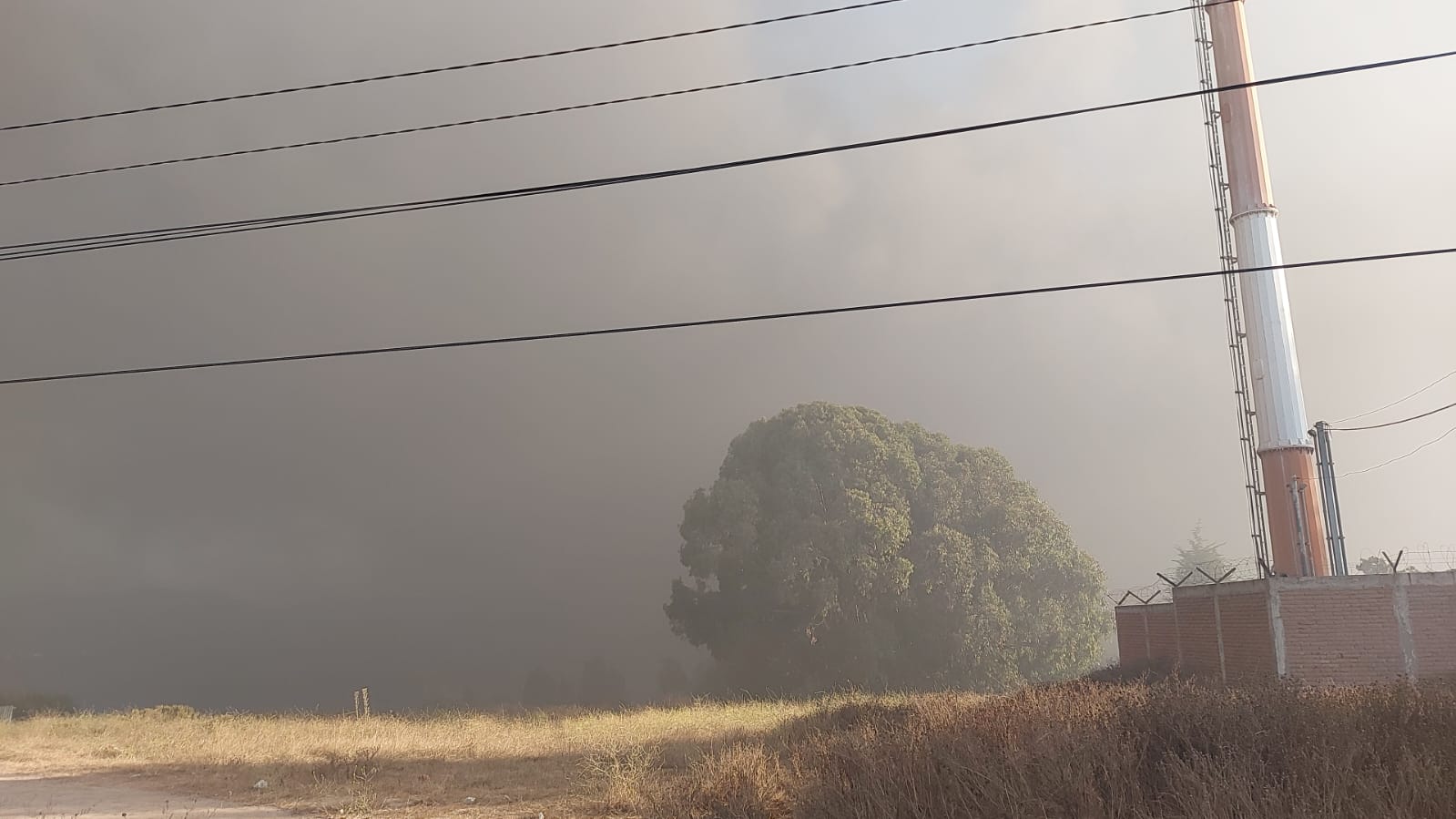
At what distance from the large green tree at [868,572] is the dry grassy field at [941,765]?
55.2 feet

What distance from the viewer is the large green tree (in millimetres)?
36469

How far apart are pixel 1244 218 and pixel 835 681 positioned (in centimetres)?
2282

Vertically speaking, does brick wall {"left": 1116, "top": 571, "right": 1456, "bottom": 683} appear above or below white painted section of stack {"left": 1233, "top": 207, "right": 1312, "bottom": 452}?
below

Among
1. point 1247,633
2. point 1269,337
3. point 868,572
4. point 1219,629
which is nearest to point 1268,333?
point 1269,337

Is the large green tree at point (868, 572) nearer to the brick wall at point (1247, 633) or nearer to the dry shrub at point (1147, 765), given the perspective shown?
the brick wall at point (1247, 633)


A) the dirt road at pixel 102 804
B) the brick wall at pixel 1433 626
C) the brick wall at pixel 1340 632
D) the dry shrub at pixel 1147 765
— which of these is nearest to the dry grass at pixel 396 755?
the dirt road at pixel 102 804

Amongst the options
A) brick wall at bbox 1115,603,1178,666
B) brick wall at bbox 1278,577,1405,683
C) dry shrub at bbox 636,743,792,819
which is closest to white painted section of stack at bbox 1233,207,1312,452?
brick wall at bbox 1115,603,1178,666

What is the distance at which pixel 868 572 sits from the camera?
117 ft

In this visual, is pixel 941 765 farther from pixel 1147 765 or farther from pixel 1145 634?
pixel 1145 634

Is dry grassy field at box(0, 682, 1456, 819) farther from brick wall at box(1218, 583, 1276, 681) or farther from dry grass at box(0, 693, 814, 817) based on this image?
brick wall at box(1218, 583, 1276, 681)

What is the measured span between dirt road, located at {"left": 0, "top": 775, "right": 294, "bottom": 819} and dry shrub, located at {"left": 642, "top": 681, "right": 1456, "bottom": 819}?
6457 mm

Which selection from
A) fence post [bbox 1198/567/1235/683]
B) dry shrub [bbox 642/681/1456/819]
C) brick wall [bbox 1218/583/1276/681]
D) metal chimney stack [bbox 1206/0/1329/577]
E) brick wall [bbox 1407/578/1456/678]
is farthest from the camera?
metal chimney stack [bbox 1206/0/1329/577]

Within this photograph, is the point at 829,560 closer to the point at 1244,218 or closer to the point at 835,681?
the point at 835,681

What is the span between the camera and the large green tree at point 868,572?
36469 millimetres
